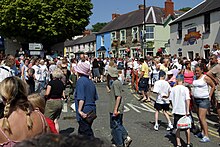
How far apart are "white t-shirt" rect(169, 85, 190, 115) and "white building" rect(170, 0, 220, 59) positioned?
763 inches

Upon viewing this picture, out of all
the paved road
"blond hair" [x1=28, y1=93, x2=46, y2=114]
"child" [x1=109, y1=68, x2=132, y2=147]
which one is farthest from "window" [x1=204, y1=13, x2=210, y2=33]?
"blond hair" [x1=28, y1=93, x2=46, y2=114]

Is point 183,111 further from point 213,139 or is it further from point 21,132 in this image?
point 21,132

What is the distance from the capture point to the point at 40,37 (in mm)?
33750

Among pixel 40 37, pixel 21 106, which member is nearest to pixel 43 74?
pixel 21 106

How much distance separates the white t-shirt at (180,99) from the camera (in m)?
6.21

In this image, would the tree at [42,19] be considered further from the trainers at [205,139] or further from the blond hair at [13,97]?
the blond hair at [13,97]

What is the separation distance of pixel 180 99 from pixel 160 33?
35.9m

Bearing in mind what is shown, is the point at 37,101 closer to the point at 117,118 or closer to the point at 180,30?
the point at 117,118

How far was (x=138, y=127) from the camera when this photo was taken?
8078 mm

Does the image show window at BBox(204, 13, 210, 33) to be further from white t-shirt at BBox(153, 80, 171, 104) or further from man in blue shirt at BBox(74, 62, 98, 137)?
man in blue shirt at BBox(74, 62, 98, 137)

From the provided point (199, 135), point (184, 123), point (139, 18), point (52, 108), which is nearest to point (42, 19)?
point (139, 18)

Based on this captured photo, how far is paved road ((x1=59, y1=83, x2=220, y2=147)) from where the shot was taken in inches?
262

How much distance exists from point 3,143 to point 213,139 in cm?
553

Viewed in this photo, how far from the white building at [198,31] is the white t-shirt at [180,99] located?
19.4 metres
